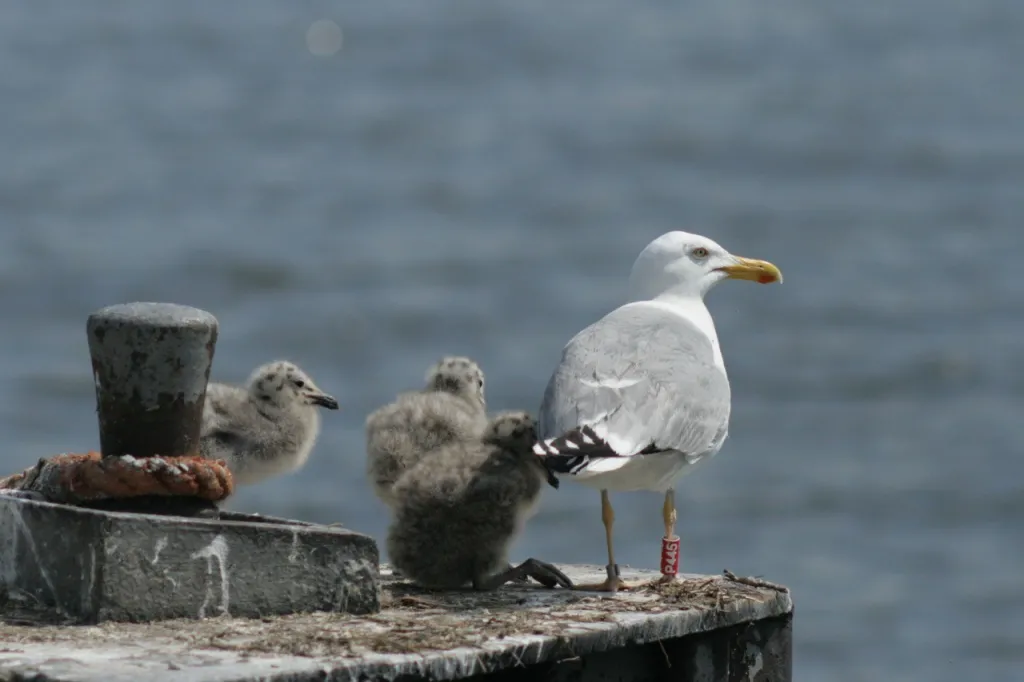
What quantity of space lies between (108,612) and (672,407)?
2125 mm

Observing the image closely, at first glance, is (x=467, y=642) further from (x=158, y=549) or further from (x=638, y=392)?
(x=638, y=392)

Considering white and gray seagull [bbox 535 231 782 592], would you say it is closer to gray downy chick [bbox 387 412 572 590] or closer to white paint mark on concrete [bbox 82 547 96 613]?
gray downy chick [bbox 387 412 572 590]

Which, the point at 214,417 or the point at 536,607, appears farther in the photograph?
the point at 214,417

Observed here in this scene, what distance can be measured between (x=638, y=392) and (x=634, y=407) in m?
0.09

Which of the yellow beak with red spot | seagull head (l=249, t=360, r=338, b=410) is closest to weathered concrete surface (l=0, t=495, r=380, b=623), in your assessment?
seagull head (l=249, t=360, r=338, b=410)

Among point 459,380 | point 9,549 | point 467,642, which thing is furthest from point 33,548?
point 459,380

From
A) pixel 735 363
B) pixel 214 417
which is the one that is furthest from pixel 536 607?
pixel 735 363

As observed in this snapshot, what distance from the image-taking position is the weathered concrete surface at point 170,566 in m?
4.60

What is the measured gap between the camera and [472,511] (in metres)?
5.77

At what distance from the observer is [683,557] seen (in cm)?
1549

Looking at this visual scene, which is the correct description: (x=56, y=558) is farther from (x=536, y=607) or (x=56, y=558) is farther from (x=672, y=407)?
(x=672, y=407)

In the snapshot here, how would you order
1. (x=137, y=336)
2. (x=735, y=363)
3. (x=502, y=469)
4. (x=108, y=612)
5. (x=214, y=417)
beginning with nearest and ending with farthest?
1. (x=108, y=612)
2. (x=137, y=336)
3. (x=502, y=469)
4. (x=214, y=417)
5. (x=735, y=363)

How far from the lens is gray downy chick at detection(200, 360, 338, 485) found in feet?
23.6

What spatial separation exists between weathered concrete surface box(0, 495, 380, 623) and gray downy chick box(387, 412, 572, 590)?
0.71 metres
